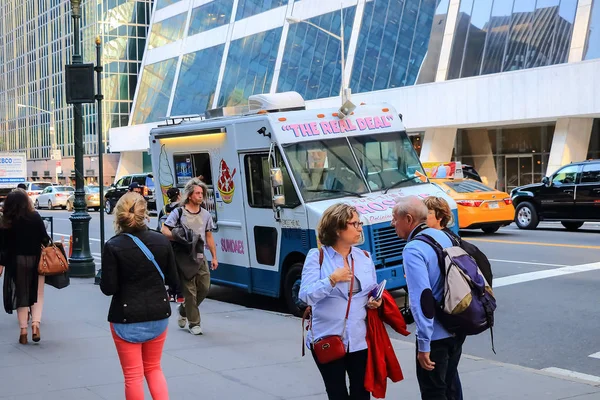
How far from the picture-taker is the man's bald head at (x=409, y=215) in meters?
4.99

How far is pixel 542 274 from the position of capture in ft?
44.3

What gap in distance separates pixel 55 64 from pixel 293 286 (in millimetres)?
84176

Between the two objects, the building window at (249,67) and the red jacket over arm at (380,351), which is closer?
the red jacket over arm at (380,351)

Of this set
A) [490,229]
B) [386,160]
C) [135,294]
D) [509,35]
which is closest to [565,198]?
[490,229]

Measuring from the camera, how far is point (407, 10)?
39.1m

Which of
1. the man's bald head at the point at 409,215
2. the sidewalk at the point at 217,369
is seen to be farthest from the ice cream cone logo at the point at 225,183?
the man's bald head at the point at 409,215

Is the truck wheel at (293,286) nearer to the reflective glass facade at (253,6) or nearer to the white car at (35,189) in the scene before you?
the reflective glass facade at (253,6)

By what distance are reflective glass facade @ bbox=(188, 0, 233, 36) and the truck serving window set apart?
44132mm

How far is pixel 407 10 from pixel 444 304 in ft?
118

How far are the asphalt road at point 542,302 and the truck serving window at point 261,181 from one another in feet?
5.97

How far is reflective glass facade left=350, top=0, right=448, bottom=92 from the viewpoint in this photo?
38.5m

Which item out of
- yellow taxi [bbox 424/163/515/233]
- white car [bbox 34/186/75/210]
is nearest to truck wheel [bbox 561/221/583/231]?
yellow taxi [bbox 424/163/515/233]

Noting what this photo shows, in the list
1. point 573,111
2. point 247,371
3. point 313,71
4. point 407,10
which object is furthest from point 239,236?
point 313,71

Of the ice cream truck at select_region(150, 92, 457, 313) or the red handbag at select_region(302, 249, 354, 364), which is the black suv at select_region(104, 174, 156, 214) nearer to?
the ice cream truck at select_region(150, 92, 457, 313)
